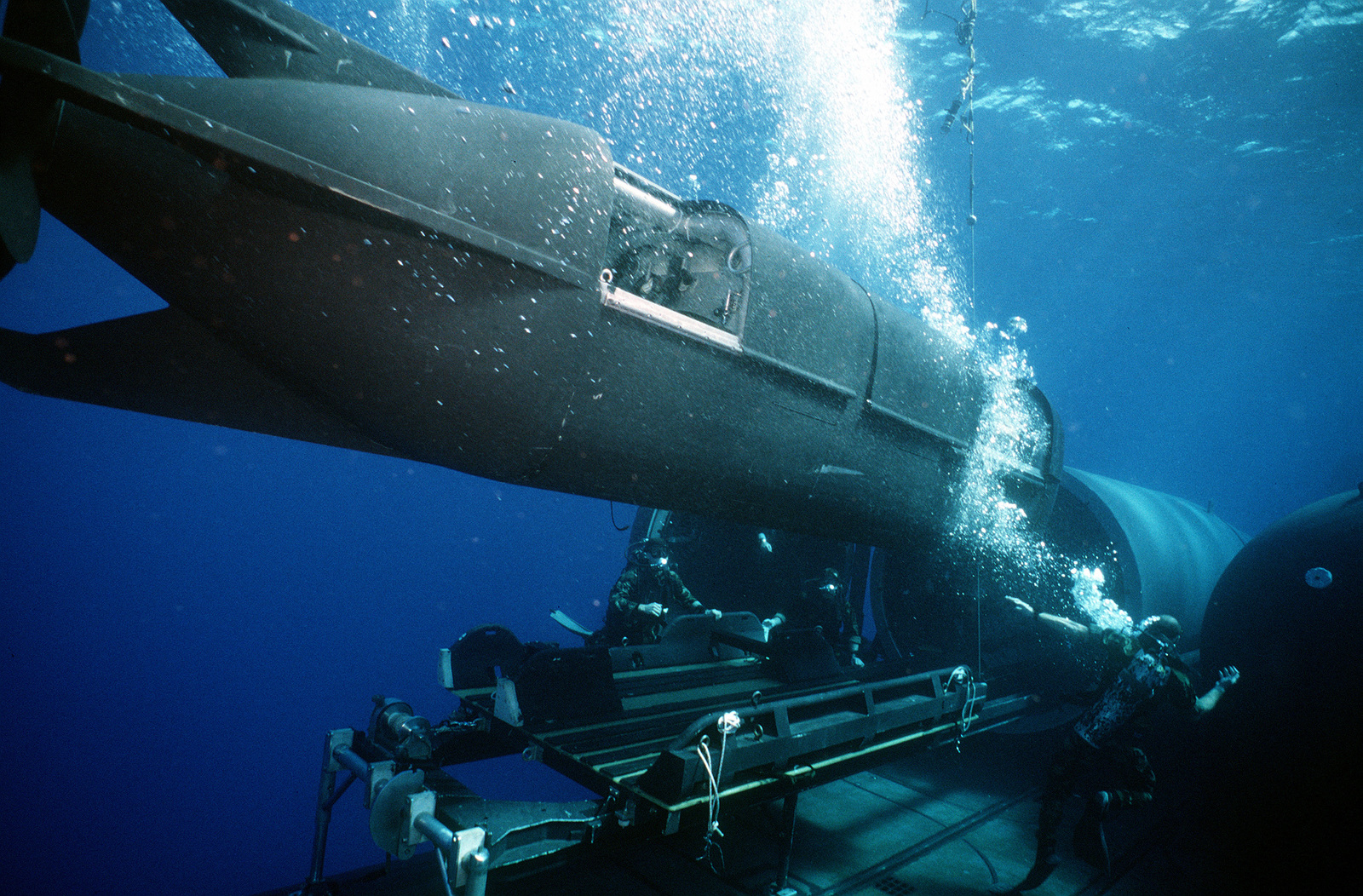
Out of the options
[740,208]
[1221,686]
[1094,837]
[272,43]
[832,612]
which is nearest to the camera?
[272,43]

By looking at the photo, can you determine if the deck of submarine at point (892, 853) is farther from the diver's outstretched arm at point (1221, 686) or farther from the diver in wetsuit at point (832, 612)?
the diver in wetsuit at point (832, 612)

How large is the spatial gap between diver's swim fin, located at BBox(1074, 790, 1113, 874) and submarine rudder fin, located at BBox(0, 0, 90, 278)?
6.01 meters

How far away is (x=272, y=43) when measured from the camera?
6.77 feet

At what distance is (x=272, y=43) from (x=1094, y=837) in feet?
21.1

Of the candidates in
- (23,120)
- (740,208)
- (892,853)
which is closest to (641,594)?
(892,853)

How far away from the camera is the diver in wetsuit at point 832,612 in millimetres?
6465

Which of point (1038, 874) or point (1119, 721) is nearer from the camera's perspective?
point (1038, 874)

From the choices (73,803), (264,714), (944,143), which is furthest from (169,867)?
(944,143)

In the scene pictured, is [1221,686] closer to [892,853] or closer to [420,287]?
[892,853]

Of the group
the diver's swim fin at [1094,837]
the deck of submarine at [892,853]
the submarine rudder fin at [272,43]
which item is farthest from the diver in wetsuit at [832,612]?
the submarine rudder fin at [272,43]

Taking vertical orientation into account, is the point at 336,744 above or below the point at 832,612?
below

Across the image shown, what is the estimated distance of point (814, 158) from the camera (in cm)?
2320

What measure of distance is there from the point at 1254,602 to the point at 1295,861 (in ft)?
6.09

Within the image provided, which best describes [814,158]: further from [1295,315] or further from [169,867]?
[169,867]
